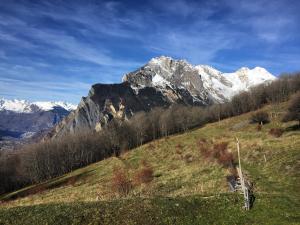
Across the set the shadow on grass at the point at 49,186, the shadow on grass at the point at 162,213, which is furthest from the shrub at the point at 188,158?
the shadow on grass at the point at 162,213

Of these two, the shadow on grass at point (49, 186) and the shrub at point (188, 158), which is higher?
the shrub at point (188, 158)

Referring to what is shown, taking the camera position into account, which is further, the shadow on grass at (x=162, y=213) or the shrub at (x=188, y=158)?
the shrub at (x=188, y=158)

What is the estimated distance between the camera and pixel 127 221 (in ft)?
92.7

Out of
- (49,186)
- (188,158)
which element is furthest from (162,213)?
(49,186)

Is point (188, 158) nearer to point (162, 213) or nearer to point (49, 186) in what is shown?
point (49, 186)

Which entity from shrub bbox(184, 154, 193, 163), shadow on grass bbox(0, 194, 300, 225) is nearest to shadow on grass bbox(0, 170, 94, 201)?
shrub bbox(184, 154, 193, 163)

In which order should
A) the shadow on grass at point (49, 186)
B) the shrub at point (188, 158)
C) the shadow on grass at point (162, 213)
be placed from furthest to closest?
1. the shadow on grass at point (49, 186)
2. the shrub at point (188, 158)
3. the shadow on grass at point (162, 213)

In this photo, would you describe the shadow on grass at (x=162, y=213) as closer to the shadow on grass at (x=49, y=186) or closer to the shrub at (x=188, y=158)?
the shrub at (x=188, y=158)

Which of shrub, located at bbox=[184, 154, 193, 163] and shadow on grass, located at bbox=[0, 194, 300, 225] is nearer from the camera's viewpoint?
shadow on grass, located at bbox=[0, 194, 300, 225]

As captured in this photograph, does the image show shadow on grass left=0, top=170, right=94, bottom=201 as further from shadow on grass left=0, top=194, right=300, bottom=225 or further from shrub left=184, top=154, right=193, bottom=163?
shadow on grass left=0, top=194, right=300, bottom=225

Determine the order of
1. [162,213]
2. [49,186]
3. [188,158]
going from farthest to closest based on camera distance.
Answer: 1. [49,186]
2. [188,158]
3. [162,213]

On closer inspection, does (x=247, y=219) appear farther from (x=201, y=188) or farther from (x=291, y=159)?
(x=291, y=159)

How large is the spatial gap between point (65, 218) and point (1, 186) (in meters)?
169

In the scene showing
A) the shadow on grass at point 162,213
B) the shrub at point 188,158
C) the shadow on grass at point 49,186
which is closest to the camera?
the shadow on grass at point 162,213
